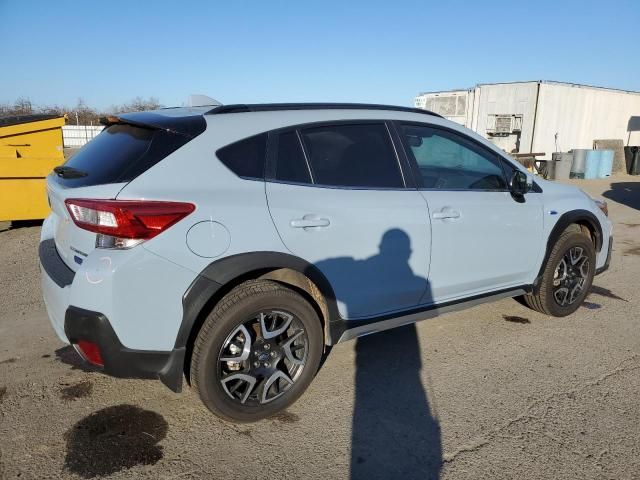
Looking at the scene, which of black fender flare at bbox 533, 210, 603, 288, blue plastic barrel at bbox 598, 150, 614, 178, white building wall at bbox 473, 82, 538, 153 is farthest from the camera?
blue plastic barrel at bbox 598, 150, 614, 178

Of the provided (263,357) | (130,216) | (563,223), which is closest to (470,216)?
(563,223)

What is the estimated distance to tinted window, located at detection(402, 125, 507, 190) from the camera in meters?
3.46

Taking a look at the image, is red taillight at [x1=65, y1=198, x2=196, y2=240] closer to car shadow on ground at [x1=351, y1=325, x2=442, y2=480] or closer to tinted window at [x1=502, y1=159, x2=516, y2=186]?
car shadow on ground at [x1=351, y1=325, x2=442, y2=480]

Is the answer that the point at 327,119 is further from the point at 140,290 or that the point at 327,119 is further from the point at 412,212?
the point at 140,290

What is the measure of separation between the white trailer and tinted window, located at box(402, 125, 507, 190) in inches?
689

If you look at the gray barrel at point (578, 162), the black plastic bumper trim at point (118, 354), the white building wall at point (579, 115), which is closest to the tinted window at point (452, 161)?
the black plastic bumper trim at point (118, 354)

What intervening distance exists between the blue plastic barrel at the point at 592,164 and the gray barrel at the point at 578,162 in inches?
4.6

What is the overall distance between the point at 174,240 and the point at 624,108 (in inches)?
1071

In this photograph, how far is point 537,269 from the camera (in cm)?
407

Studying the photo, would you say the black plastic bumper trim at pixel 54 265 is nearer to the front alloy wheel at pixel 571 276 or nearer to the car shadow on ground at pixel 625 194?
the front alloy wheel at pixel 571 276

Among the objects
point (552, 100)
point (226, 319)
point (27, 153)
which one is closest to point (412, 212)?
point (226, 319)

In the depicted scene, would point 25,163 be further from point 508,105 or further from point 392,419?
point 508,105

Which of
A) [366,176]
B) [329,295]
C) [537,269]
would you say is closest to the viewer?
[329,295]

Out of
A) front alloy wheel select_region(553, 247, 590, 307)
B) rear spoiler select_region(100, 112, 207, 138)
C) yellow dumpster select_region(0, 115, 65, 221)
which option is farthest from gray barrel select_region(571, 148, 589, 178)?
rear spoiler select_region(100, 112, 207, 138)
